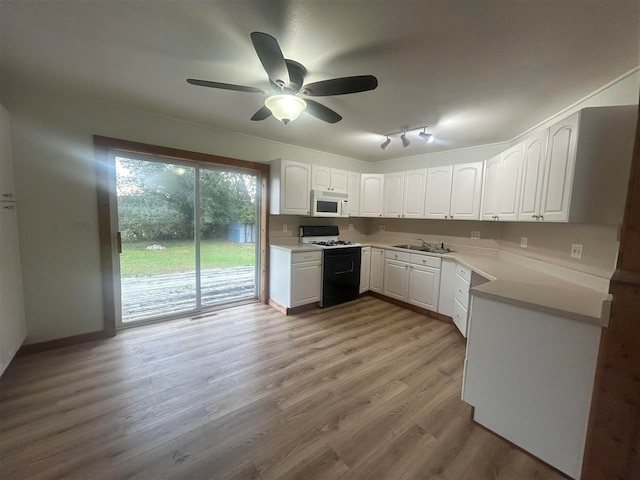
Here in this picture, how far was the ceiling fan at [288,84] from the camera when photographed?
51.2 inches

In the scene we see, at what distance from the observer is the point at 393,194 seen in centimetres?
418

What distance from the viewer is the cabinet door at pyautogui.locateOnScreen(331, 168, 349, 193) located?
158 inches

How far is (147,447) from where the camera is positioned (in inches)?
56.9

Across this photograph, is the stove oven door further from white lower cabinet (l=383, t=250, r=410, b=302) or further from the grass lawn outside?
Answer: the grass lawn outside

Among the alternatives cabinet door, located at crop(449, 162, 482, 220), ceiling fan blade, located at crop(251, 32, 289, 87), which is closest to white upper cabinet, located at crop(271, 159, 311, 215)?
ceiling fan blade, located at crop(251, 32, 289, 87)

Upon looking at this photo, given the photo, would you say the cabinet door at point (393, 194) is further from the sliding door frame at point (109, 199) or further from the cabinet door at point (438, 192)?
the sliding door frame at point (109, 199)

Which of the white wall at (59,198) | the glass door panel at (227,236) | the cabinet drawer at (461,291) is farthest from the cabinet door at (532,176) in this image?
the white wall at (59,198)

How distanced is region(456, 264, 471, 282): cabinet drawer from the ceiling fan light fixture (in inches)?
95.5

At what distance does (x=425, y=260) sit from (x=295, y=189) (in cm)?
212

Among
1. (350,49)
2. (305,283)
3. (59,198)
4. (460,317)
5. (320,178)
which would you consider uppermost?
(350,49)

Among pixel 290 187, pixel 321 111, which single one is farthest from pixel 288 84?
pixel 290 187

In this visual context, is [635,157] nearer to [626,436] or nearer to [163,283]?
[626,436]

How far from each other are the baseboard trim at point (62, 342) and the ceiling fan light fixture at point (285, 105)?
A: 9.59 ft

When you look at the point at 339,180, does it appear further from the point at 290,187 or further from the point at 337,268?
the point at 337,268
